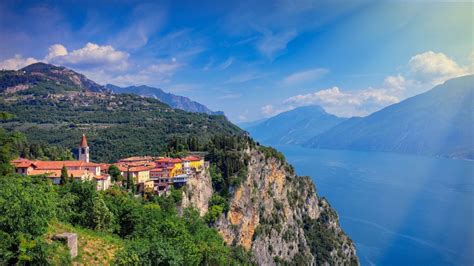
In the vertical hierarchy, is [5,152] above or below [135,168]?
above

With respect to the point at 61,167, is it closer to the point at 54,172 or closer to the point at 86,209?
the point at 54,172

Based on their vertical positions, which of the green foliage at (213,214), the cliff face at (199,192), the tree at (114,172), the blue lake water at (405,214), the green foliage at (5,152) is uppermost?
the green foliage at (5,152)

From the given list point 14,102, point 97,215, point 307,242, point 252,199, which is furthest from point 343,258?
point 14,102

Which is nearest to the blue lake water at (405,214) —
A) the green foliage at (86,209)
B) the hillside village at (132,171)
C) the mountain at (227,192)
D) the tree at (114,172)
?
the mountain at (227,192)

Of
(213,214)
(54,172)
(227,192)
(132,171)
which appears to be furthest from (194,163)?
(54,172)

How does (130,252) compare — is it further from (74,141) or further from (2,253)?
(74,141)

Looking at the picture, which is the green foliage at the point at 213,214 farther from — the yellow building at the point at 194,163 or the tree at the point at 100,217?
the tree at the point at 100,217
